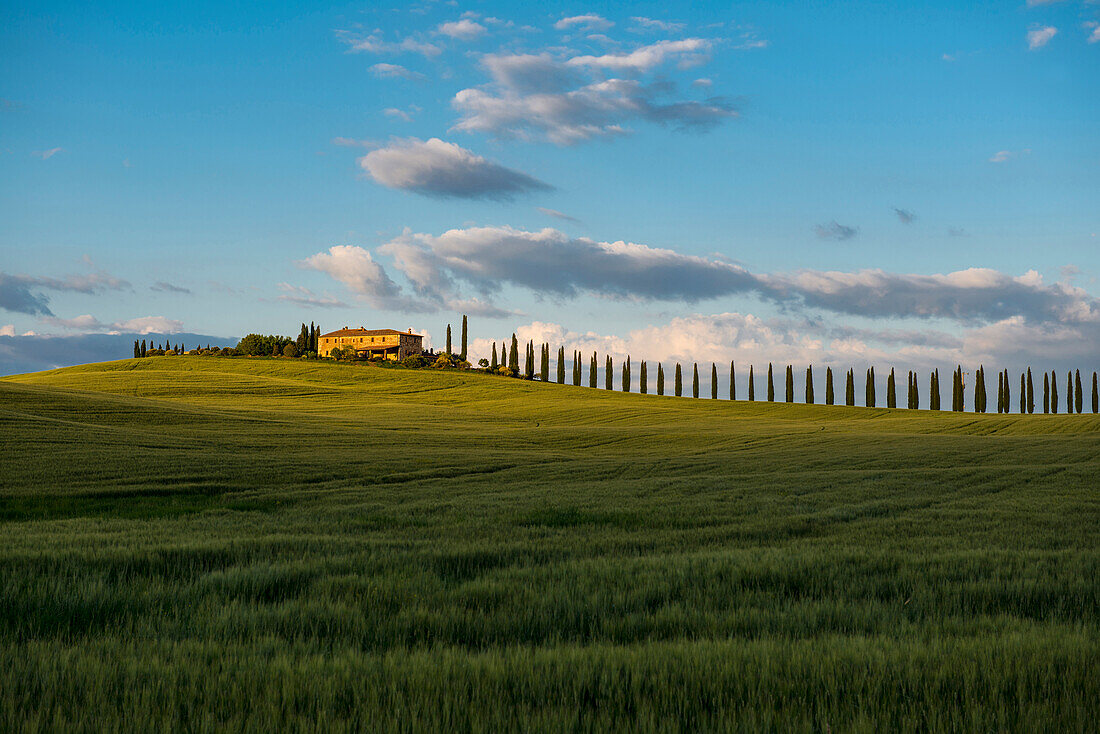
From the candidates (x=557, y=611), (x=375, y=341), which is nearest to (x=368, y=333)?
(x=375, y=341)

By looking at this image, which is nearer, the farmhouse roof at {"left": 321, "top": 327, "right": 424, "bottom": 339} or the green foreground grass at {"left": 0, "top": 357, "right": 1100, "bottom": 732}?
the green foreground grass at {"left": 0, "top": 357, "right": 1100, "bottom": 732}

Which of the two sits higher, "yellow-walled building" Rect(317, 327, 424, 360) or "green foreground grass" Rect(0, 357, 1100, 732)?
"yellow-walled building" Rect(317, 327, 424, 360)

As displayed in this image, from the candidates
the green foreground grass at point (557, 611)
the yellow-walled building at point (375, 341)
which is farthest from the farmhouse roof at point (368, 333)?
the green foreground grass at point (557, 611)

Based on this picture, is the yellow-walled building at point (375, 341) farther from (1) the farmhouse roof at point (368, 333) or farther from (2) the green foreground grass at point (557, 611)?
(2) the green foreground grass at point (557, 611)

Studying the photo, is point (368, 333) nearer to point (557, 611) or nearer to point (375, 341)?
point (375, 341)

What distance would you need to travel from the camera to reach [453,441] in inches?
1652

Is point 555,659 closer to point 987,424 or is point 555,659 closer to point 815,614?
point 815,614

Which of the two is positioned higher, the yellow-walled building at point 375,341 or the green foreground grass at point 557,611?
the yellow-walled building at point 375,341

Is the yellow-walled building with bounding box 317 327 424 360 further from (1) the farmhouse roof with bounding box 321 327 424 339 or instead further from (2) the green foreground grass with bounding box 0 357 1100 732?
(2) the green foreground grass with bounding box 0 357 1100 732

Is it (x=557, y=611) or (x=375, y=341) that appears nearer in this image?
(x=557, y=611)

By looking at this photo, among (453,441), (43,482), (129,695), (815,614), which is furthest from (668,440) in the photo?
(129,695)

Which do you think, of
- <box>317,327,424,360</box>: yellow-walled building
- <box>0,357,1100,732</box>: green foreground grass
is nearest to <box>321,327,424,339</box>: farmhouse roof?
<box>317,327,424,360</box>: yellow-walled building

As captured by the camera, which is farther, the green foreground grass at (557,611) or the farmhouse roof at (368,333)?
the farmhouse roof at (368,333)

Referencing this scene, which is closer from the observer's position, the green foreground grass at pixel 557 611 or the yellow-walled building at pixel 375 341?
the green foreground grass at pixel 557 611
